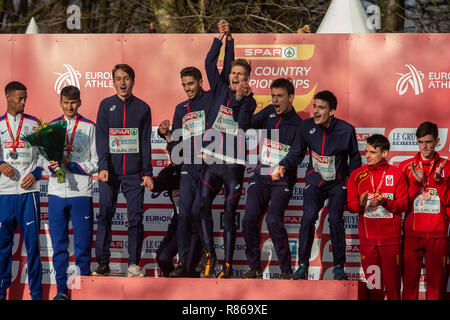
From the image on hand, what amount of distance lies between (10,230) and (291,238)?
302 centimetres

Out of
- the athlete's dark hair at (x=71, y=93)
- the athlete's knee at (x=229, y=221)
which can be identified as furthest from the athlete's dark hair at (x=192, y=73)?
the athlete's knee at (x=229, y=221)

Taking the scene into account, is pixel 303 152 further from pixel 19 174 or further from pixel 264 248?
pixel 19 174

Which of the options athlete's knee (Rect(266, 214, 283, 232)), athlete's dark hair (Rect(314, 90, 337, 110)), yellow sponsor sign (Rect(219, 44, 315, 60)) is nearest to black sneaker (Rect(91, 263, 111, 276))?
athlete's knee (Rect(266, 214, 283, 232))

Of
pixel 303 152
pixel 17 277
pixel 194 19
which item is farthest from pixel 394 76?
pixel 194 19

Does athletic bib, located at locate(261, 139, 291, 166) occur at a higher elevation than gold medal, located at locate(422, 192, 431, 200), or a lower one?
higher

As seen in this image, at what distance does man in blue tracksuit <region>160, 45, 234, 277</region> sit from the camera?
712 cm

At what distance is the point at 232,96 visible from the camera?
7164mm

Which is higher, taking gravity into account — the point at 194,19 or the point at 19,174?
the point at 194,19

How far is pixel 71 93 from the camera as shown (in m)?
7.38

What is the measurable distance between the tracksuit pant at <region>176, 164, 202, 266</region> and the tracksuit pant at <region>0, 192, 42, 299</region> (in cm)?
151

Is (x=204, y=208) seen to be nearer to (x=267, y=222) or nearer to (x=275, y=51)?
(x=267, y=222)

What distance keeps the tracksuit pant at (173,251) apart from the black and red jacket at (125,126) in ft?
2.40

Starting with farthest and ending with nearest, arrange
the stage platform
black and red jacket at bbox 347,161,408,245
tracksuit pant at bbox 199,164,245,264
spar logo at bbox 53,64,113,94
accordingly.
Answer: spar logo at bbox 53,64,113,94
tracksuit pant at bbox 199,164,245,264
black and red jacket at bbox 347,161,408,245
the stage platform

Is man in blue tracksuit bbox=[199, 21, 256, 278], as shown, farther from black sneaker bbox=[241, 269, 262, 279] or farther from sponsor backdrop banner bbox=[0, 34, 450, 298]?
sponsor backdrop banner bbox=[0, 34, 450, 298]
